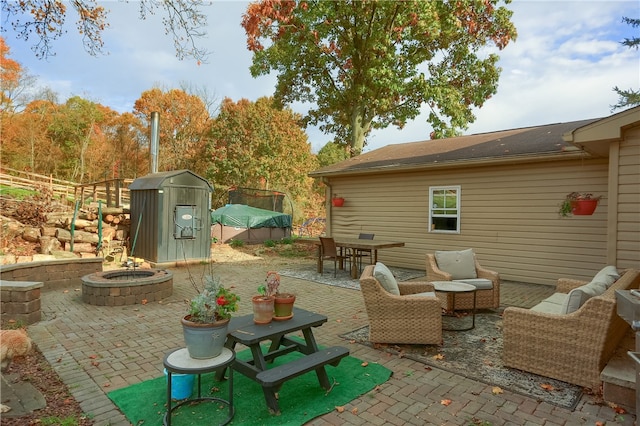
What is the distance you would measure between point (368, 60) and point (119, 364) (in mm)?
13593

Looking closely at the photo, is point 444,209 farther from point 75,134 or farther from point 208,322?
point 75,134

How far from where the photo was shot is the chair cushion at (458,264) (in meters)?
5.59

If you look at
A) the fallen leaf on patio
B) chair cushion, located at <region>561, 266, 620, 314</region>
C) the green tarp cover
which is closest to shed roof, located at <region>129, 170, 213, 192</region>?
the green tarp cover

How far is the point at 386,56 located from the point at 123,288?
11.8 meters

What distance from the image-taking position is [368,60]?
1423 centimetres

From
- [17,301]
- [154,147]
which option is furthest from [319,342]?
[154,147]

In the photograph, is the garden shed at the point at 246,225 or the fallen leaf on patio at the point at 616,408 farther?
the garden shed at the point at 246,225

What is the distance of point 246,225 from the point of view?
14.6 m

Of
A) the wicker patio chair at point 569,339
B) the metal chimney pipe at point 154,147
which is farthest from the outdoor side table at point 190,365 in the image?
the metal chimney pipe at point 154,147

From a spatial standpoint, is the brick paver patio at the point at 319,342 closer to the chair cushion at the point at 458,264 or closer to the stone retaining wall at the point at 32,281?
the stone retaining wall at the point at 32,281

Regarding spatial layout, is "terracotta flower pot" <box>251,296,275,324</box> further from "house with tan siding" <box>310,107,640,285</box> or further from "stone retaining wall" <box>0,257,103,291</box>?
"stone retaining wall" <box>0,257,103,291</box>

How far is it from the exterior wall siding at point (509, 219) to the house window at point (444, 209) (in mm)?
137

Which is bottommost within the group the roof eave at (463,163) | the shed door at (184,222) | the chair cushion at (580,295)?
the chair cushion at (580,295)

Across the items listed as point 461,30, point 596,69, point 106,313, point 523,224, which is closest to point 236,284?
point 106,313
